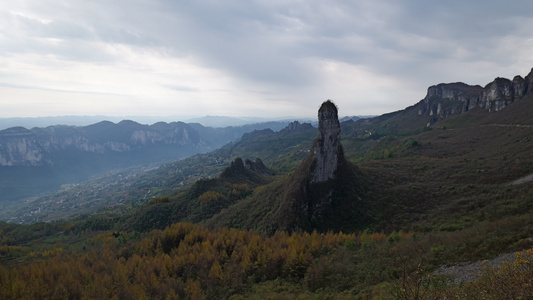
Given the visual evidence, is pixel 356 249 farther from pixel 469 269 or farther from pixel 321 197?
pixel 321 197

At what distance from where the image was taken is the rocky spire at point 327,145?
62281 millimetres

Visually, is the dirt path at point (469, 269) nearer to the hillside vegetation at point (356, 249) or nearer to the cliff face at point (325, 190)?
the hillside vegetation at point (356, 249)

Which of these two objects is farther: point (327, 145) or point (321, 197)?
point (327, 145)

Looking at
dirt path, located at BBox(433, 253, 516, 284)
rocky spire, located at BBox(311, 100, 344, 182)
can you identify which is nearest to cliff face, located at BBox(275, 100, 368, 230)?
rocky spire, located at BBox(311, 100, 344, 182)

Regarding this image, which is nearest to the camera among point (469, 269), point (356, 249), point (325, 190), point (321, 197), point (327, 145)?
point (469, 269)

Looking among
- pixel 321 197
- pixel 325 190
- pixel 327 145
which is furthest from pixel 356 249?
pixel 327 145

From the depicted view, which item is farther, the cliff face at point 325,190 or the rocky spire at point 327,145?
the rocky spire at point 327,145

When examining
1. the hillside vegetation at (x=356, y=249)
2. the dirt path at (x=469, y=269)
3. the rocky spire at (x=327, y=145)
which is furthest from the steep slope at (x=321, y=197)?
the dirt path at (x=469, y=269)

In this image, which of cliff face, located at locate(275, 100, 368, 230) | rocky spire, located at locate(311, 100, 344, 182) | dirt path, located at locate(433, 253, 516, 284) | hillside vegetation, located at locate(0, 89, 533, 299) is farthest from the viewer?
rocky spire, located at locate(311, 100, 344, 182)

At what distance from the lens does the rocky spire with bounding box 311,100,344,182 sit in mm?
Result: 62281

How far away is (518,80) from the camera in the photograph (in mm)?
128875

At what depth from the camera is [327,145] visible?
62.8 metres

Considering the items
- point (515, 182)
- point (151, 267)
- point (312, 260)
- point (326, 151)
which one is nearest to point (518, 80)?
point (515, 182)

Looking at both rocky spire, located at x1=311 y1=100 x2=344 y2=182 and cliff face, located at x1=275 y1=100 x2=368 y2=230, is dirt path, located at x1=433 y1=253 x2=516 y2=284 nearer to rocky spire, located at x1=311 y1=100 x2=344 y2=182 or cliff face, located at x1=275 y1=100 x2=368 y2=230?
cliff face, located at x1=275 y1=100 x2=368 y2=230
